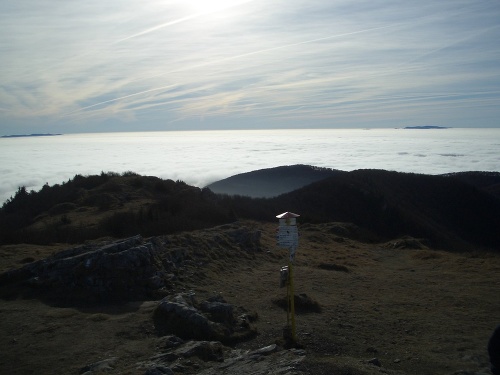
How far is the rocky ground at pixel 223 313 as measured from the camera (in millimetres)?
7297

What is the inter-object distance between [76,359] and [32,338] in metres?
1.43

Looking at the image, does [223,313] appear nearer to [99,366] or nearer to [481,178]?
[99,366]

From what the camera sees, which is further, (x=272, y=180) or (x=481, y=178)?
(x=481, y=178)

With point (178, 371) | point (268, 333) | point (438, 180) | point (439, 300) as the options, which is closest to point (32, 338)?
point (178, 371)

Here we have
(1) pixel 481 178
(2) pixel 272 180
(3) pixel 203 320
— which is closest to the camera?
(3) pixel 203 320

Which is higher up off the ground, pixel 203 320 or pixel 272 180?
pixel 272 180

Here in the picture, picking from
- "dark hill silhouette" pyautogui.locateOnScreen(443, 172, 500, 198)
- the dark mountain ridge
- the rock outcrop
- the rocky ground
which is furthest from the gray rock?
"dark hill silhouette" pyautogui.locateOnScreen(443, 172, 500, 198)

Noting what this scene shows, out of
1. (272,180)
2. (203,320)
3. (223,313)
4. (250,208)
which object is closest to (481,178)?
(272,180)

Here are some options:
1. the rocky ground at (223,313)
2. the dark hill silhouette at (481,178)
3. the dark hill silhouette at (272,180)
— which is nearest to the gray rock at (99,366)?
the rocky ground at (223,313)

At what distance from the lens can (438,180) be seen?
173 feet

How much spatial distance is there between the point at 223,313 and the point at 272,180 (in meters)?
55.8

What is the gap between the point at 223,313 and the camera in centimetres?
892

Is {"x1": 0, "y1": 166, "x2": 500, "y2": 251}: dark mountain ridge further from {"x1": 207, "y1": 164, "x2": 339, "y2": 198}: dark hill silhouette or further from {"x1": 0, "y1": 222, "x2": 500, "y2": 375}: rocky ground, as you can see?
{"x1": 207, "y1": 164, "x2": 339, "y2": 198}: dark hill silhouette

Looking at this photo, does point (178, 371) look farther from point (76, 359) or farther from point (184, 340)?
point (76, 359)
